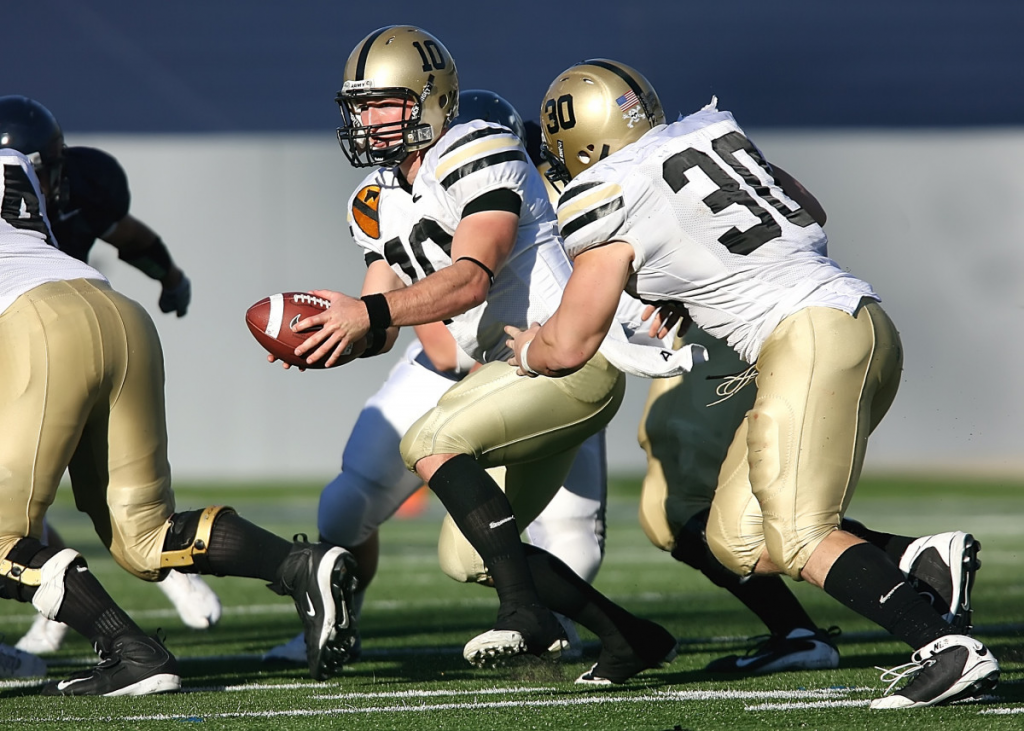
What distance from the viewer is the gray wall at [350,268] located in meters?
11.8

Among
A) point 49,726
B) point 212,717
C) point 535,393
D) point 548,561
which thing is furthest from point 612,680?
point 49,726

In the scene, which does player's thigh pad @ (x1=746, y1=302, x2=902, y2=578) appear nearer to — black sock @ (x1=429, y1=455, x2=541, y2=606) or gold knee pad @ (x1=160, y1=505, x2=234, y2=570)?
black sock @ (x1=429, y1=455, x2=541, y2=606)

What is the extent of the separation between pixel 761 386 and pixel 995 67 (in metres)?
10.6

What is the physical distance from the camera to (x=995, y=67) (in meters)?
12.2

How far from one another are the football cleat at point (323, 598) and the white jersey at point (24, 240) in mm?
791

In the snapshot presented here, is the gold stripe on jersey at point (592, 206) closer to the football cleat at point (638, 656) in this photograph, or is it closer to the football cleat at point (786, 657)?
the football cleat at point (638, 656)

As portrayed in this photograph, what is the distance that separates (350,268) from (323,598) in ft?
31.0

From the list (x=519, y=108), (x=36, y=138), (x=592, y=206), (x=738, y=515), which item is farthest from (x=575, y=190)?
(x=519, y=108)

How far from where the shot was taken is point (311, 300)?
2938 mm


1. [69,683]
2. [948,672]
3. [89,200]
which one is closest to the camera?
[948,672]

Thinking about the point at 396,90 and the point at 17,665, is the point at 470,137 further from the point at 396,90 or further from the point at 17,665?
the point at 17,665

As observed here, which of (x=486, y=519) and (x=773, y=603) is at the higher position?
(x=486, y=519)

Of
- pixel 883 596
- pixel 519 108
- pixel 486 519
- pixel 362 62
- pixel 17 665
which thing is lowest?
pixel 17 665

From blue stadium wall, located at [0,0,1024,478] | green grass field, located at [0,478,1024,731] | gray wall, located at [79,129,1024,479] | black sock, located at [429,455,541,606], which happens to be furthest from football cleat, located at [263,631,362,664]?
blue stadium wall, located at [0,0,1024,478]
